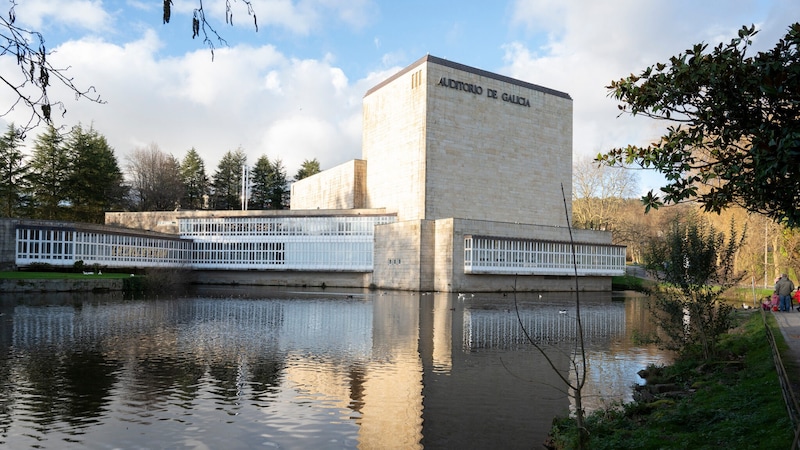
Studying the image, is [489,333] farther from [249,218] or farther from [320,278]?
[249,218]

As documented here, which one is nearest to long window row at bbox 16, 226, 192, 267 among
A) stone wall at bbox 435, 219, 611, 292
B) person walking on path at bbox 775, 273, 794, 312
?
stone wall at bbox 435, 219, 611, 292

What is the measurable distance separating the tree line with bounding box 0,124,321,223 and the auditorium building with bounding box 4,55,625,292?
7838mm

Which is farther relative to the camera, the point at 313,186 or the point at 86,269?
the point at 313,186

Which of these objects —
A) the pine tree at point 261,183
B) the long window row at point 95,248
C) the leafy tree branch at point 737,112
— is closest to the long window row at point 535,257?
the long window row at point 95,248

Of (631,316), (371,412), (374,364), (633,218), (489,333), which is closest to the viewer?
(371,412)

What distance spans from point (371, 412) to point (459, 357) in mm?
5669

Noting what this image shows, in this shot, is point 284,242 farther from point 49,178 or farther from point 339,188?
point 49,178

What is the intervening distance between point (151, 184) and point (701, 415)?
8275 centimetres

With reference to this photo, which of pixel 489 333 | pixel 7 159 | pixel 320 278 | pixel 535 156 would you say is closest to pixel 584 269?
pixel 535 156

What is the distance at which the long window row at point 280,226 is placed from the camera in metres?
56.8

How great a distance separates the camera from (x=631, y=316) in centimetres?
2817

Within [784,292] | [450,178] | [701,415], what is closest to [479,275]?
[450,178]

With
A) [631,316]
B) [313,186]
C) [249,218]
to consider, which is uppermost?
[313,186]

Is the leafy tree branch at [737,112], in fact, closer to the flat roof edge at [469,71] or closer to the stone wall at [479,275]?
the stone wall at [479,275]
